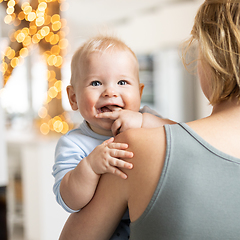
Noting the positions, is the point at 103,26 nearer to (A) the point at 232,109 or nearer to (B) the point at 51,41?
(A) the point at 232,109

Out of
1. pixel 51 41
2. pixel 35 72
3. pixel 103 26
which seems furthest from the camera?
pixel 35 72

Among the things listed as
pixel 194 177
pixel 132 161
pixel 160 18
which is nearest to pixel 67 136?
pixel 132 161

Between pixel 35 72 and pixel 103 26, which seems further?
pixel 35 72

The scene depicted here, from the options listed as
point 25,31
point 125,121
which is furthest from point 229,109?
point 25,31

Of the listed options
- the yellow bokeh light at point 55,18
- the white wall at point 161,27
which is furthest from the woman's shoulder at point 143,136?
the white wall at point 161,27

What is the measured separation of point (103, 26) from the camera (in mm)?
1111

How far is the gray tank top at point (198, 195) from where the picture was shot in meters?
0.60

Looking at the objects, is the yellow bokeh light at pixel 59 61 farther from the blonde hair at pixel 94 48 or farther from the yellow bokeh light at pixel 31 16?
the blonde hair at pixel 94 48

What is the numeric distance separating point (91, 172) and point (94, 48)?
16.0 inches

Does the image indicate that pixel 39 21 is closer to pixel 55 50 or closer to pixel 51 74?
pixel 55 50

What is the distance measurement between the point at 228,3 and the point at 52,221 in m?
2.56

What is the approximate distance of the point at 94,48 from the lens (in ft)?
3.00

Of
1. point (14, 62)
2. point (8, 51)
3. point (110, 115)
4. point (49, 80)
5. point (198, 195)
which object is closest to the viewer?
point (198, 195)

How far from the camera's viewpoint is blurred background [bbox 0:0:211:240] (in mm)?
2564
